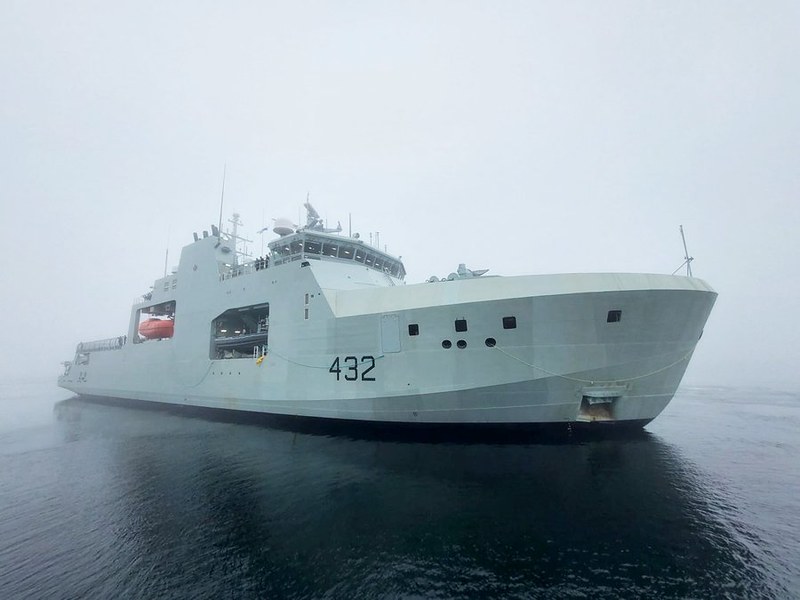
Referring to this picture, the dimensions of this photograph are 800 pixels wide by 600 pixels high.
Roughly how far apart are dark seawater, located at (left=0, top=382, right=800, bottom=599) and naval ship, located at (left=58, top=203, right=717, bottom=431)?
129 cm

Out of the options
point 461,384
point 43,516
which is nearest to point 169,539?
point 43,516

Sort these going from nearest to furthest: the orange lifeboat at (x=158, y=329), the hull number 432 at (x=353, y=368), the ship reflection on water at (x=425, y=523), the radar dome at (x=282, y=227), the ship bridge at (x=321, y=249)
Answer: the ship reflection on water at (x=425, y=523)
the hull number 432 at (x=353, y=368)
the ship bridge at (x=321, y=249)
the radar dome at (x=282, y=227)
the orange lifeboat at (x=158, y=329)

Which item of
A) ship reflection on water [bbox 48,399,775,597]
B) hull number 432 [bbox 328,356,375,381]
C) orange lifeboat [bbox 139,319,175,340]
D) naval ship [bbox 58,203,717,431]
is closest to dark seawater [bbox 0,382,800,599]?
ship reflection on water [bbox 48,399,775,597]

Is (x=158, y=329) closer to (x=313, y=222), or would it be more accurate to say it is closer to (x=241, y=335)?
(x=241, y=335)

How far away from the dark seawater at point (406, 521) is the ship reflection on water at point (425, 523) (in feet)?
0.11

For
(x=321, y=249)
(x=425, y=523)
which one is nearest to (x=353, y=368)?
(x=321, y=249)

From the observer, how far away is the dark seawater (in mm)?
4797

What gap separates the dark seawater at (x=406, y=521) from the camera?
4797mm

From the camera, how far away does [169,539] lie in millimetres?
6066

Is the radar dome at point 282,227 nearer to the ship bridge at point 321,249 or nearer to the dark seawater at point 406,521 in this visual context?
the ship bridge at point 321,249

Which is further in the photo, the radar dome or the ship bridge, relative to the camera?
the radar dome

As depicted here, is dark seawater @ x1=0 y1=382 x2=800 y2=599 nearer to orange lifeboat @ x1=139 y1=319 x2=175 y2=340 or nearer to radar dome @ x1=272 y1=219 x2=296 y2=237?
radar dome @ x1=272 y1=219 x2=296 y2=237

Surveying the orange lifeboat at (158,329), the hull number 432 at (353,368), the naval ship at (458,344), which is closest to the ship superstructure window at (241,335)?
the naval ship at (458,344)

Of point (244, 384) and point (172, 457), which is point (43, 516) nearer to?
point (172, 457)
